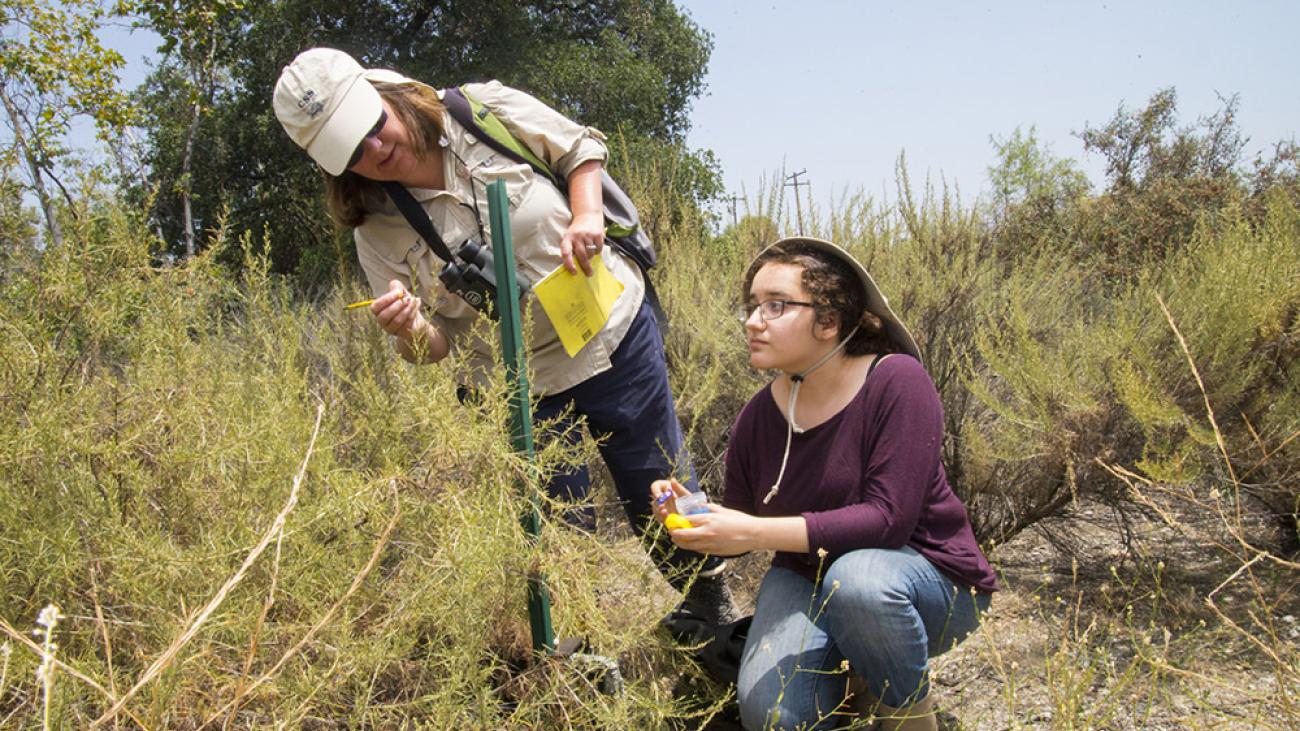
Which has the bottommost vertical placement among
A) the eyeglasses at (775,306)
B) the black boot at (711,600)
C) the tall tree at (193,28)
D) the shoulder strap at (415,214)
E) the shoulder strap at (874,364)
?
the black boot at (711,600)

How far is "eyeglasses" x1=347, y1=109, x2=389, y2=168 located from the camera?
80.4 inches

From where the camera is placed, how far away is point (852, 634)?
193 centimetres

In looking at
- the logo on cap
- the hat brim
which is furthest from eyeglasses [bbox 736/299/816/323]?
the logo on cap

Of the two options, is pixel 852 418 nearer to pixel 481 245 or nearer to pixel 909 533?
pixel 909 533

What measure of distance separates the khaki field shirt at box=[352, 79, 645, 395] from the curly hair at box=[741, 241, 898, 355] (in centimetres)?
44

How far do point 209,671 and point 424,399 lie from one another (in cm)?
58

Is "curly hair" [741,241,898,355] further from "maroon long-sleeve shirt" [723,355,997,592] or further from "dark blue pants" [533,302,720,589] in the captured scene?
"dark blue pants" [533,302,720,589]

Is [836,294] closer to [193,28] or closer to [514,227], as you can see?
[514,227]

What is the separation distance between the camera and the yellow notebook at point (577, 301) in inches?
82.7

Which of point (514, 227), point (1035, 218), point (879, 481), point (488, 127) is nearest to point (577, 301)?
point (514, 227)

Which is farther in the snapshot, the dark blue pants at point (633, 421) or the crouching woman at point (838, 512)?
the dark blue pants at point (633, 421)

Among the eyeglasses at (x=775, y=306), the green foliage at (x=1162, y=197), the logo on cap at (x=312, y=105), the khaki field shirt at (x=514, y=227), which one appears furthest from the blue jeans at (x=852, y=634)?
the green foliage at (x=1162, y=197)

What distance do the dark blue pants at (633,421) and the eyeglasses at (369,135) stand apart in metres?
0.74

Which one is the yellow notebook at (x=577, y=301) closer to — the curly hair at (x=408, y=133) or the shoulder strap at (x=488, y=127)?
the shoulder strap at (x=488, y=127)
